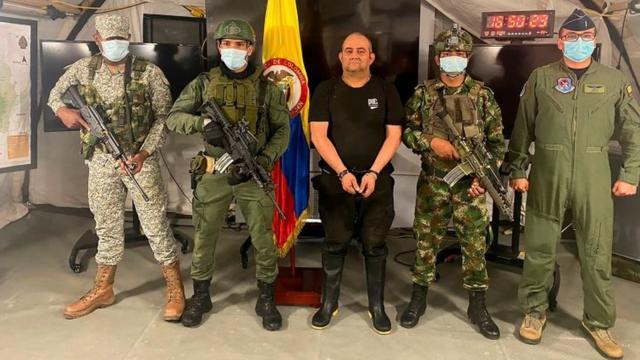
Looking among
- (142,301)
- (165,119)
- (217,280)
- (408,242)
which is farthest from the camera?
(408,242)

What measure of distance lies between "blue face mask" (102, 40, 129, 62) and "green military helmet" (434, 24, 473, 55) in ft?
5.38

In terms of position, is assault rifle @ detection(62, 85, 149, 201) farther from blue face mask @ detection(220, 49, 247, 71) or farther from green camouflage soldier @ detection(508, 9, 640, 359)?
green camouflage soldier @ detection(508, 9, 640, 359)

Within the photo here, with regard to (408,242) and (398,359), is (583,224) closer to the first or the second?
(398,359)

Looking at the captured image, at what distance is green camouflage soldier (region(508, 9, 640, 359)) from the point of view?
2.69 meters

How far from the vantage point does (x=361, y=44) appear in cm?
282

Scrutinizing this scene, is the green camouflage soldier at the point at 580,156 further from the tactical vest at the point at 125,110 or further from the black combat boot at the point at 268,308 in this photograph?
the tactical vest at the point at 125,110

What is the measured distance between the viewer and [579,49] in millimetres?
2680

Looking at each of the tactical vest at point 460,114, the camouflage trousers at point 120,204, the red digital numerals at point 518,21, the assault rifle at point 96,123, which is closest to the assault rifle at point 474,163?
the tactical vest at point 460,114

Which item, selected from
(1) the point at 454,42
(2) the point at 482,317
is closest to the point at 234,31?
(1) the point at 454,42

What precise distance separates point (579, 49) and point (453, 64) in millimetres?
592

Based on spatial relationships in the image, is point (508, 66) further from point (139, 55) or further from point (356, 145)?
point (139, 55)

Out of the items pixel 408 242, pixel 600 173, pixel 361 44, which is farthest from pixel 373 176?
pixel 408 242

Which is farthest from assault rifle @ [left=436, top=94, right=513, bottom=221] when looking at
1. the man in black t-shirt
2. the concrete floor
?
the concrete floor

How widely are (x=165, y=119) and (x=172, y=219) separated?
2.11 metres
